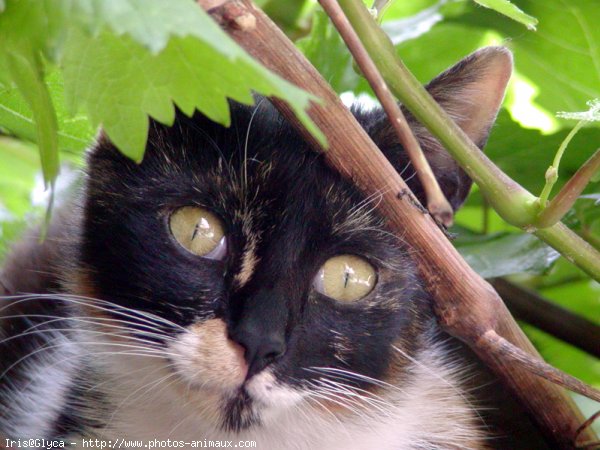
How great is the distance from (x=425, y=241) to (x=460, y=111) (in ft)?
1.02

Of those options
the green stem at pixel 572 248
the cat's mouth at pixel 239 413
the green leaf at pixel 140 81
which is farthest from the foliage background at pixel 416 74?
the cat's mouth at pixel 239 413

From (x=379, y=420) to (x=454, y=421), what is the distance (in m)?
0.27

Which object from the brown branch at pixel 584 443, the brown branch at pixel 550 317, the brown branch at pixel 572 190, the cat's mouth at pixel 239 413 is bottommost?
the cat's mouth at pixel 239 413

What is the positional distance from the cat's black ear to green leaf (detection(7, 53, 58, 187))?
27.2 inches

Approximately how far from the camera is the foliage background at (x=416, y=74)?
2.27 feet

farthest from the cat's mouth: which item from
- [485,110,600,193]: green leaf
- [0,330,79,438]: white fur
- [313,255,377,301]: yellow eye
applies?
[485,110,600,193]: green leaf

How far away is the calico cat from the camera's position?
122 centimetres

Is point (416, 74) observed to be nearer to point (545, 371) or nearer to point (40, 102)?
→ point (545, 371)

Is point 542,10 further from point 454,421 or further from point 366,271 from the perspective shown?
point 454,421

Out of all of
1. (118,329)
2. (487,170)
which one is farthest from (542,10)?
(118,329)

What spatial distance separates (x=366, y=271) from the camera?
1343 mm

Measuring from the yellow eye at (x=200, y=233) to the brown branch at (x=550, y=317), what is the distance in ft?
2.31

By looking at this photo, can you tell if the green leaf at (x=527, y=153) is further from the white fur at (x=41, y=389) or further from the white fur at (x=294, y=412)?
the white fur at (x=41, y=389)

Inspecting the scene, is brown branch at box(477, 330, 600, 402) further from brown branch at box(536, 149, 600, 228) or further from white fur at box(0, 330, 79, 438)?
white fur at box(0, 330, 79, 438)
